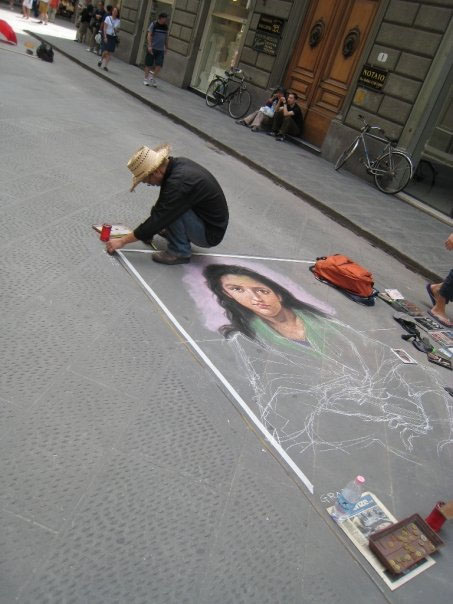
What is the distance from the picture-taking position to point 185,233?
4.34 meters

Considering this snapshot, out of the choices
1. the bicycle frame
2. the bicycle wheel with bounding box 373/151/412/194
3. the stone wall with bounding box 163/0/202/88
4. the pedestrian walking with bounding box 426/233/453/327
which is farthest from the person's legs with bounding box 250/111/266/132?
the pedestrian walking with bounding box 426/233/453/327

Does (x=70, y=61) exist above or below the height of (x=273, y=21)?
below

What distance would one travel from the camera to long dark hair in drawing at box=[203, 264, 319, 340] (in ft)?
12.2

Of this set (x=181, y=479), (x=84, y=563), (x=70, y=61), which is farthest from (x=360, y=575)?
(x=70, y=61)

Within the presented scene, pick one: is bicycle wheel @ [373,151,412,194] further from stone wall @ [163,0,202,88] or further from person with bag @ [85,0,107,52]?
person with bag @ [85,0,107,52]

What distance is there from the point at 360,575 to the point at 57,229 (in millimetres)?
3364

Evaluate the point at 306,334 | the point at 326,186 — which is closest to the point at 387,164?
the point at 326,186

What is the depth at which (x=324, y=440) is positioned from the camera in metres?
2.92

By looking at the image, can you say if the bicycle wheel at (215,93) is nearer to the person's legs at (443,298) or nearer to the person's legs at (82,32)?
the person's legs at (82,32)

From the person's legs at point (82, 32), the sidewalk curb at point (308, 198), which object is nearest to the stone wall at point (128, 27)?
the person's legs at point (82, 32)

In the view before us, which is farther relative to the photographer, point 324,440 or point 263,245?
point 263,245

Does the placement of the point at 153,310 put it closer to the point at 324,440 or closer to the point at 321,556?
the point at 324,440

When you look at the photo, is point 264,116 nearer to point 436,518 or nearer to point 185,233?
point 185,233

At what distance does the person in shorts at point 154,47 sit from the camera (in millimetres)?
13172
